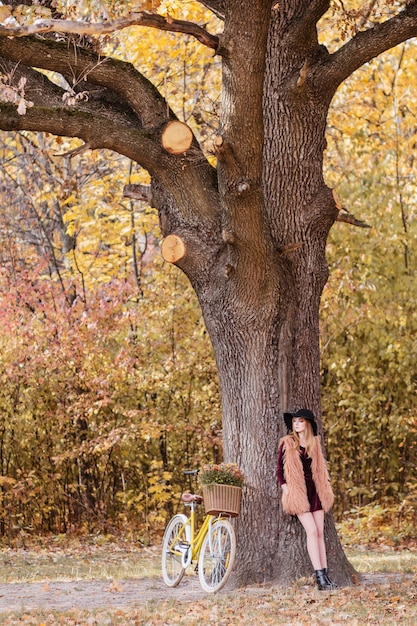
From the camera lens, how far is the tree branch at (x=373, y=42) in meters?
8.45

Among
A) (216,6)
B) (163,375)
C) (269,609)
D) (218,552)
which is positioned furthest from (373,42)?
(163,375)

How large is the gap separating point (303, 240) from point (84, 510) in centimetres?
763

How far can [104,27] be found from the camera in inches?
287

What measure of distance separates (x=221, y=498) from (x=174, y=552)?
3.79ft

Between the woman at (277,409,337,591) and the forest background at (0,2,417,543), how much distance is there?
5485mm

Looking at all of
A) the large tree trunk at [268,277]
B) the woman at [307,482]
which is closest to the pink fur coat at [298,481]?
the woman at [307,482]

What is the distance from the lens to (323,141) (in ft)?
30.0

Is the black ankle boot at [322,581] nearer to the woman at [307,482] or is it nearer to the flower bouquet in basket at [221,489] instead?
the woman at [307,482]

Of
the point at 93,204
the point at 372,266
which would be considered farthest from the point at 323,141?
the point at 93,204

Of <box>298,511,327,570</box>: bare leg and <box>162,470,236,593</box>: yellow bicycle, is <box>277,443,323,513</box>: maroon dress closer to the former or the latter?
<box>298,511,327,570</box>: bare leg

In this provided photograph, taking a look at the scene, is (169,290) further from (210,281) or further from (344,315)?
(210,281)

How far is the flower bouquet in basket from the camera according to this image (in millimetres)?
8203

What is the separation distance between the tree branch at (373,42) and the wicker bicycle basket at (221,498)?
A: 3.66 metres

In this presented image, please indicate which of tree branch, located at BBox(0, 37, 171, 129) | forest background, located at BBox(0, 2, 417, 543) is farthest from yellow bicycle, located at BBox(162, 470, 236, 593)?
forest background, located at BBox(0, 2, 417, 543)
